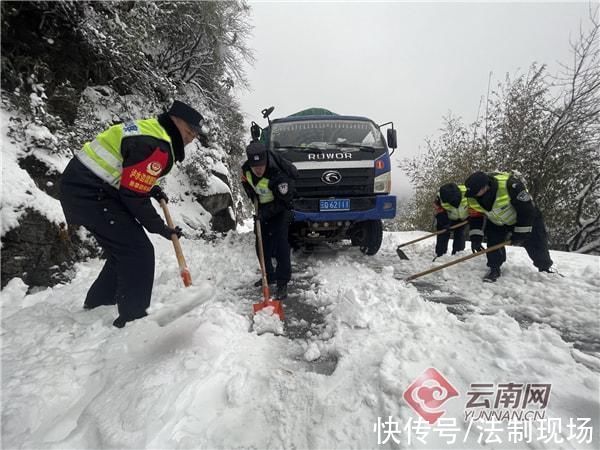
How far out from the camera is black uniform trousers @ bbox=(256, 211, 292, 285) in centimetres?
352

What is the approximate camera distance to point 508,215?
3.84 meters

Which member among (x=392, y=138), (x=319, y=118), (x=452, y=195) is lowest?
(x=452, y=195)

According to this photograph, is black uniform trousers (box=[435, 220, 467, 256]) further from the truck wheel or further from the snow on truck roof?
the snow on truck roof

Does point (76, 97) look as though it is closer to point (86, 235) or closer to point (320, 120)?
point (86, 235)

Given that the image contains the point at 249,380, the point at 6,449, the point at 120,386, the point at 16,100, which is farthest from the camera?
the point at 16,100

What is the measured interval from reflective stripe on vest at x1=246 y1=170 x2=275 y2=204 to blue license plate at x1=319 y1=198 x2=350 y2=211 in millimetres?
1020

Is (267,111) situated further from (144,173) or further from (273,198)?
(144,173)

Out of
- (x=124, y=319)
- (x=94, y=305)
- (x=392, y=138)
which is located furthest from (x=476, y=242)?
(x=94, y=305)

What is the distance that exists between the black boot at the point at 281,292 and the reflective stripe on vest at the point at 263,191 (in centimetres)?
99

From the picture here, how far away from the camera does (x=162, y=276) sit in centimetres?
365

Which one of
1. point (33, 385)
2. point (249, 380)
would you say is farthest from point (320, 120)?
point (33, 385)

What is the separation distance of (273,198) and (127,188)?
5.48ft

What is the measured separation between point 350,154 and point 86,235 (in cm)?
381

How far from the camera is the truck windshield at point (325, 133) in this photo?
16.3ft
